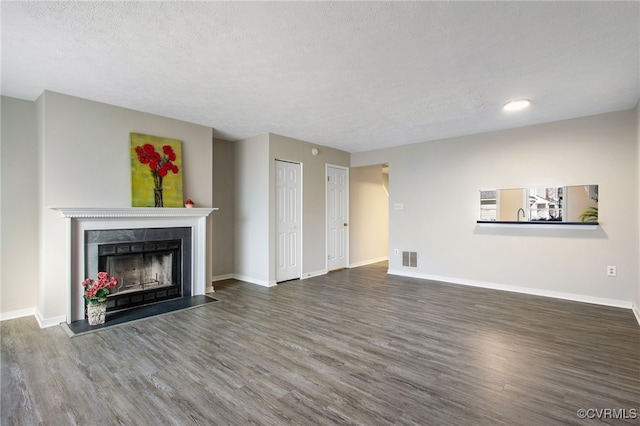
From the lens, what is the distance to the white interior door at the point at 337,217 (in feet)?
20.1

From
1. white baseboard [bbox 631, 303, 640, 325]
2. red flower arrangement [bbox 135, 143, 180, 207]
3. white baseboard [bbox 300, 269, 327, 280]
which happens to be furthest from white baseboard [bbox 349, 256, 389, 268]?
white baseboard [bbox 631, 303, 640, 325]

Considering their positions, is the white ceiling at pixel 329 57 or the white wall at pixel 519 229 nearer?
the white ceiling at pixel 329 57

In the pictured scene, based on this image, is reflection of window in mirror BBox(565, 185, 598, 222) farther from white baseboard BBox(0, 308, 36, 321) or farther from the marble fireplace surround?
white baseboard BBox(0, 308, 36, 321)

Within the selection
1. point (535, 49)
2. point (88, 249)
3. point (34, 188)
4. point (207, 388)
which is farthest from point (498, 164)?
point (34, 188)

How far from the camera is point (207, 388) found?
82.0 inches

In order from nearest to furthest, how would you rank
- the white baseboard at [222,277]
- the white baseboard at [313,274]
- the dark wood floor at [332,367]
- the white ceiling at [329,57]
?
the dark wood floor at [332,367], the white ceiling at [329,57], the white baseboard at [222,277], the white baseboard at [313,274]

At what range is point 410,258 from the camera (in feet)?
18.7

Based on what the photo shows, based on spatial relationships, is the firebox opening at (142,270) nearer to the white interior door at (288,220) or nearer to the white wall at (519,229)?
the white interior door at (288,220)

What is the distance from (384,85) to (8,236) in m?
4.43

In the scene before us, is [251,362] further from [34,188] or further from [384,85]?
[34,188]

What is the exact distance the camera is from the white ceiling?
194 cm

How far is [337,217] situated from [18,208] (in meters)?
4.73

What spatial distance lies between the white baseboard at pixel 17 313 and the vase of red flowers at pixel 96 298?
900mm

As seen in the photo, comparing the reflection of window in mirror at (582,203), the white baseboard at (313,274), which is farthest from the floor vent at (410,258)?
the reflection of window in mirror at (582,203)
